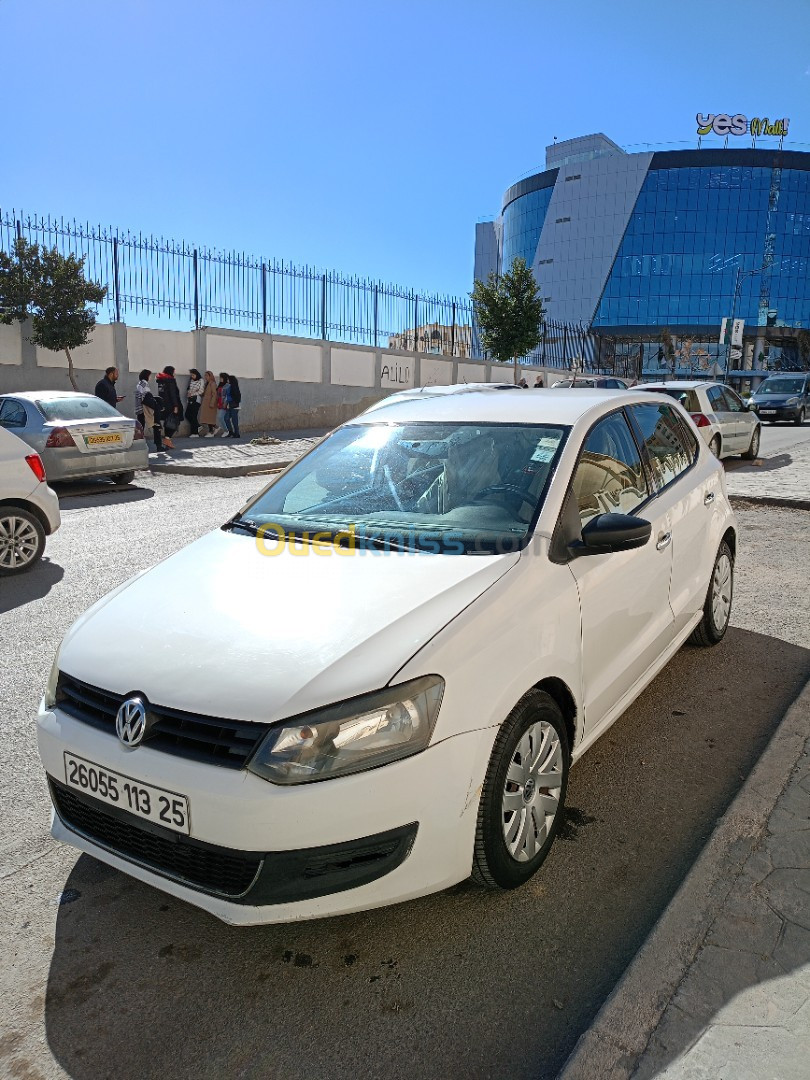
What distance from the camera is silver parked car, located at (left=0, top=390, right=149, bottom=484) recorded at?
11148 mm

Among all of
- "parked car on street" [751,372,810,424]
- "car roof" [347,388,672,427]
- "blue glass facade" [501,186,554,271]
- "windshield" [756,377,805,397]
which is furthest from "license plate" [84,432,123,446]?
"blue glass facade" [501,186,554,271]

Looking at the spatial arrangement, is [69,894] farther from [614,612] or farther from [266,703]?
[614,612]

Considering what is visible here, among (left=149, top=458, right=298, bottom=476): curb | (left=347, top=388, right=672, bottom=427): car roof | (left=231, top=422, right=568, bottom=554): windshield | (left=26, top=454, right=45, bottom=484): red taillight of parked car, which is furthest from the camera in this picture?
(left=149, top=458, right=298, bottom=476): curb

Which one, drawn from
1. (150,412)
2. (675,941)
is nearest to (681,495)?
(675,941)

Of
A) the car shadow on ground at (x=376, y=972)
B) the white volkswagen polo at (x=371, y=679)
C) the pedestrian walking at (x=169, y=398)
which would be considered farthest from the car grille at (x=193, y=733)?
the pedestrian walking at (x=169, y=398)

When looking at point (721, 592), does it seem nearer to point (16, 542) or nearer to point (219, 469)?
point (16, 542)

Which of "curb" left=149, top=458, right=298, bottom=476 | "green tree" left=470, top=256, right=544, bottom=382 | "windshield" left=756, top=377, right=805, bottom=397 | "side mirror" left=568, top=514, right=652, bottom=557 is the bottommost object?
"curb" left=149, top=458, right=298, bottom=476

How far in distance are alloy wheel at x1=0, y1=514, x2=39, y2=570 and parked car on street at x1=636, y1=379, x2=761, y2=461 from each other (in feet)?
28.4

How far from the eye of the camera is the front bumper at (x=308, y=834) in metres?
2.06

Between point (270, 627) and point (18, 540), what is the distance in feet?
17.5

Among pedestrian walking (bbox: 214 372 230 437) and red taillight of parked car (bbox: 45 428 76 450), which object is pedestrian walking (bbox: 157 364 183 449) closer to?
pedestrian walking (bbox: 214 372 230 437)

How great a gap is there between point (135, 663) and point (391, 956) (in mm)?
1158

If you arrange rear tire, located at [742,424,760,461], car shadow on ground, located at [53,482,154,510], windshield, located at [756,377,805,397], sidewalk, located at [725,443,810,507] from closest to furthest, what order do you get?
sidewalk, located at [725,443,810,507] → car shadow on ground, located at [53,482,154,510] → rear tire, located at [742,424,760,461] → windshield, located at [756,377,805,397]

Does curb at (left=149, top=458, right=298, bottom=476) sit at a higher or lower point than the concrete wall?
lower
